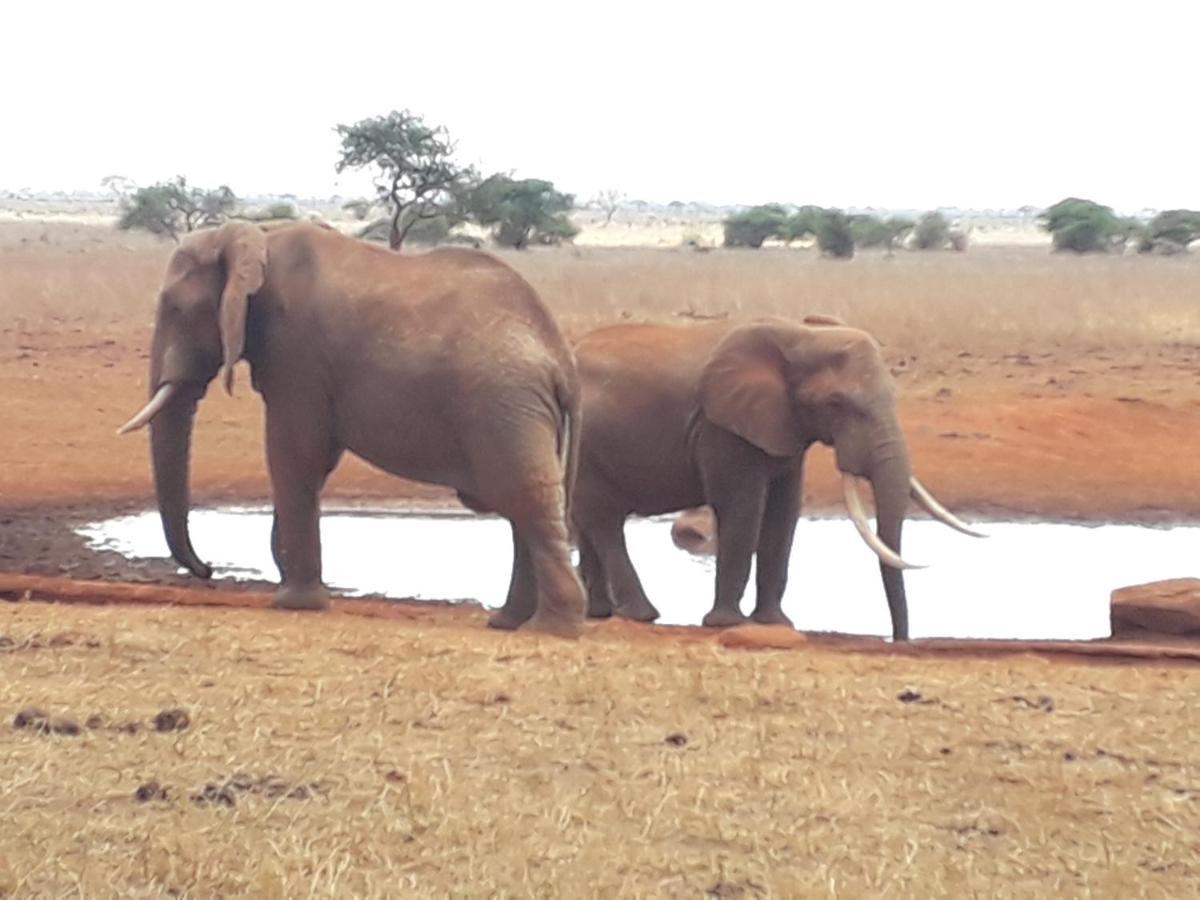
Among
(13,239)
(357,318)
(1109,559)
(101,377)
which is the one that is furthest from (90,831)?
(13,239)

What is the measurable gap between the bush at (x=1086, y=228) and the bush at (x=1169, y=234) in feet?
3.08

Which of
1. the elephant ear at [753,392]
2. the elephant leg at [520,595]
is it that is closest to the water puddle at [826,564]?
the elephant ear at [753,392]

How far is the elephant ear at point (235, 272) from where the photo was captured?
31.5 ft

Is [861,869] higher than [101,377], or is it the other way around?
[861,869]

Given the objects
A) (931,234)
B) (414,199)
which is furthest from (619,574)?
(931,234)

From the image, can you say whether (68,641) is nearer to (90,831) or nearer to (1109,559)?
(90,831)

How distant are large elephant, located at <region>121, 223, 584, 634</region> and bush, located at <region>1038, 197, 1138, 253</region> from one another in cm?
4284

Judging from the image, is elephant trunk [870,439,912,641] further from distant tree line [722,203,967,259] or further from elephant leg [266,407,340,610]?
distant tree line [722,203,967,259]

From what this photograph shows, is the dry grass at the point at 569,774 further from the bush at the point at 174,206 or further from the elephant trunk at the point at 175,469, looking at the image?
the bush at the point at 174,206

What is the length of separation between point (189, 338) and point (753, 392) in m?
2.80

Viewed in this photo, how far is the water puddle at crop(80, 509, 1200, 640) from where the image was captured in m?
11.2

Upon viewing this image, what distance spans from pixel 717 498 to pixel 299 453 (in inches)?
88.2

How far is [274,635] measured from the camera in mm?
7598

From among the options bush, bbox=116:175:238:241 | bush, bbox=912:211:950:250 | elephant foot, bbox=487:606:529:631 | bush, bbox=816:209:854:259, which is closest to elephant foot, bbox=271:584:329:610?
elephant foot, bbox=487:606:529:631
